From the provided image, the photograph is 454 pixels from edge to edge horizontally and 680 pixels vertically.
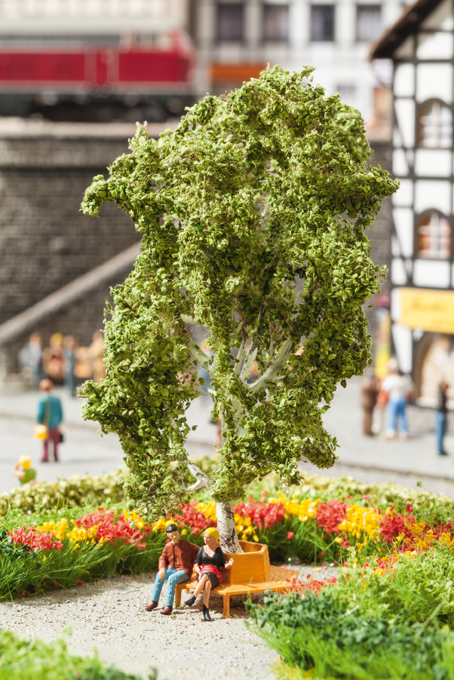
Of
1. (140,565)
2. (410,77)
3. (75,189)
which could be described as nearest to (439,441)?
(410,77)

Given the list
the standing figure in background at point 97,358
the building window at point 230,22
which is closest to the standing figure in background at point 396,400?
the standing figure in background at point 97,358

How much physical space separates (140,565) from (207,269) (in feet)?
12.0

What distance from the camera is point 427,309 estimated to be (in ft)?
67.1

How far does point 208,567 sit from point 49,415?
304 inches

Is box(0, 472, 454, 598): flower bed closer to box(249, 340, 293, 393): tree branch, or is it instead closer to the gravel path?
the gravel path

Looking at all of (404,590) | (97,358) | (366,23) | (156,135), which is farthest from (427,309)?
(366,23)

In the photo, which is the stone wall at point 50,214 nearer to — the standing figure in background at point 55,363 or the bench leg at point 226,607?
the standing figure in background at point 55,363

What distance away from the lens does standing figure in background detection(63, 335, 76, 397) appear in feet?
83.1

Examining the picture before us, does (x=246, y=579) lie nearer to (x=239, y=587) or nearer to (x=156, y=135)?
(x=239, y=587)

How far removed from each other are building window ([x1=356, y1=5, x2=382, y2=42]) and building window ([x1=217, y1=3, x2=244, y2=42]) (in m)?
5.01

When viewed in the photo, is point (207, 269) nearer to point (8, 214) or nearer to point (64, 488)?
point (64, 488)

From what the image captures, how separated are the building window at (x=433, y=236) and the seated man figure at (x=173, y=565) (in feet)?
40.1

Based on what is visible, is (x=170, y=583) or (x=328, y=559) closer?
(x=170, y=583)

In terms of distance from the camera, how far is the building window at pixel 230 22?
4353 cm
